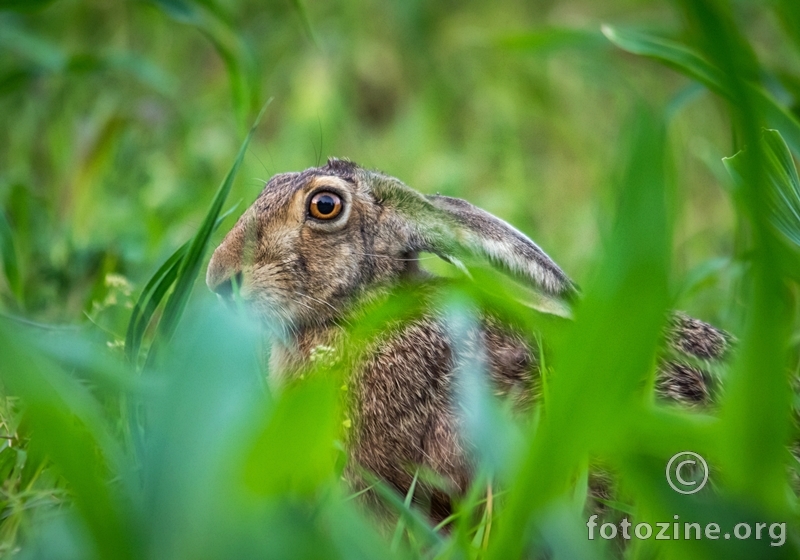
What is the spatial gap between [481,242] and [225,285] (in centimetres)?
75

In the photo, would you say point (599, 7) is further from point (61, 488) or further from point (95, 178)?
point (61, 488)

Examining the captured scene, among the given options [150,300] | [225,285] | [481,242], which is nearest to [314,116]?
[225,285]

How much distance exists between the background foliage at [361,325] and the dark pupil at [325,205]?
0.45m

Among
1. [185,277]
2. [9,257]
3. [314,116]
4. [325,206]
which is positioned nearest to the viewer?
[185,277]

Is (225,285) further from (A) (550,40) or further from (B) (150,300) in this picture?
(A) (550,40)

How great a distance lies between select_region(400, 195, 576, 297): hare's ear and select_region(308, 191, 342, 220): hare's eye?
240mm

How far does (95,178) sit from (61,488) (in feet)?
8.09

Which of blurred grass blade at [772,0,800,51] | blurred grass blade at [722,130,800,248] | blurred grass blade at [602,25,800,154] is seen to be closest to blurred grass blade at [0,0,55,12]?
blurred grass blade at [602,25,800,154]

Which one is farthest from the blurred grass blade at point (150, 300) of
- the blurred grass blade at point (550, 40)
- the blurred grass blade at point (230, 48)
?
the blurred grass blade at point (550, 40)

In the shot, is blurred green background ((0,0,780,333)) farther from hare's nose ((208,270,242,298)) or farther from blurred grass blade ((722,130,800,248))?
blurred grass blade ((722,130,800,248))

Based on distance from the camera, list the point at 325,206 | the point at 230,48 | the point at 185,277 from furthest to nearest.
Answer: the point at 230,48 → the point at 325,206 → the point at 185,277

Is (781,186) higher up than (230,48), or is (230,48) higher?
(230,48)

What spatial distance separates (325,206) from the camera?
2459mm

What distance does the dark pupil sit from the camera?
246 centimetres
